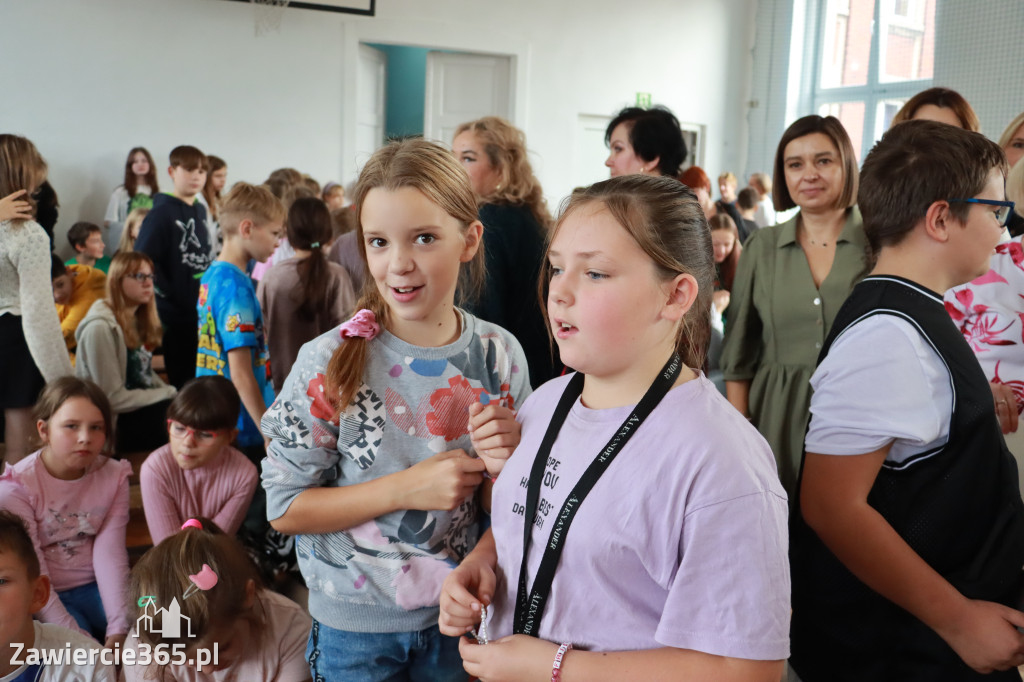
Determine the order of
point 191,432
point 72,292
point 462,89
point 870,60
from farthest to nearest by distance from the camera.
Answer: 1. point 870,60
2. point 462,89
3. point 72,292
4. point 191,432

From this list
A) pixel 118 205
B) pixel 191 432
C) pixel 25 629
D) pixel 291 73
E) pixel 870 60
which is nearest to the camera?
pixel 25 629

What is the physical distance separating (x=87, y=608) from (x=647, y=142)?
2.21m

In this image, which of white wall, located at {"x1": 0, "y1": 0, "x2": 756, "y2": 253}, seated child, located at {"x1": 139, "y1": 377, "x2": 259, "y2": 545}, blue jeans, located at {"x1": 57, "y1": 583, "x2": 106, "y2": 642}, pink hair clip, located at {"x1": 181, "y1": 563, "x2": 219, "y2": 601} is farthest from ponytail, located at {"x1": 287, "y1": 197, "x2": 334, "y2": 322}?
white wall, located at {"x1": 0, "y1": 0, "x2": 756, "y2": 253}

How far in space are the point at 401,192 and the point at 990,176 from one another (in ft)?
3.11

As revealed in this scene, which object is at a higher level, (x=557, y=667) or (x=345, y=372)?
(x=345, y=372)

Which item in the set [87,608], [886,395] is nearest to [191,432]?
[87,608]

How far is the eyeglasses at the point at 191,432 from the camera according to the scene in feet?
8.30

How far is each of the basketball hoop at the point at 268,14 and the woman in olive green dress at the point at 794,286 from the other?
6.36 meters

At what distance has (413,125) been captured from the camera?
31.1ft

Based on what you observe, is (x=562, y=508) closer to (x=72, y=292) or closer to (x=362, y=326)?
(x=362, y=326)

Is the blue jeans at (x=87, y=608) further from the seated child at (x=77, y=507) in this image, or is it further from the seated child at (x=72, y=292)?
the seated child at (x=72, y=292)

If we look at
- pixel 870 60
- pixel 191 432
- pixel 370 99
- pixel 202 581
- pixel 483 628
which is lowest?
pixel 202 581

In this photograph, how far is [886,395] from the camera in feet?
3.86

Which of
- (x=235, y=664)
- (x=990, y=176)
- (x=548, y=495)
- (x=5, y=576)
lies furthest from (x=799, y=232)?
(x=5, y=576)
